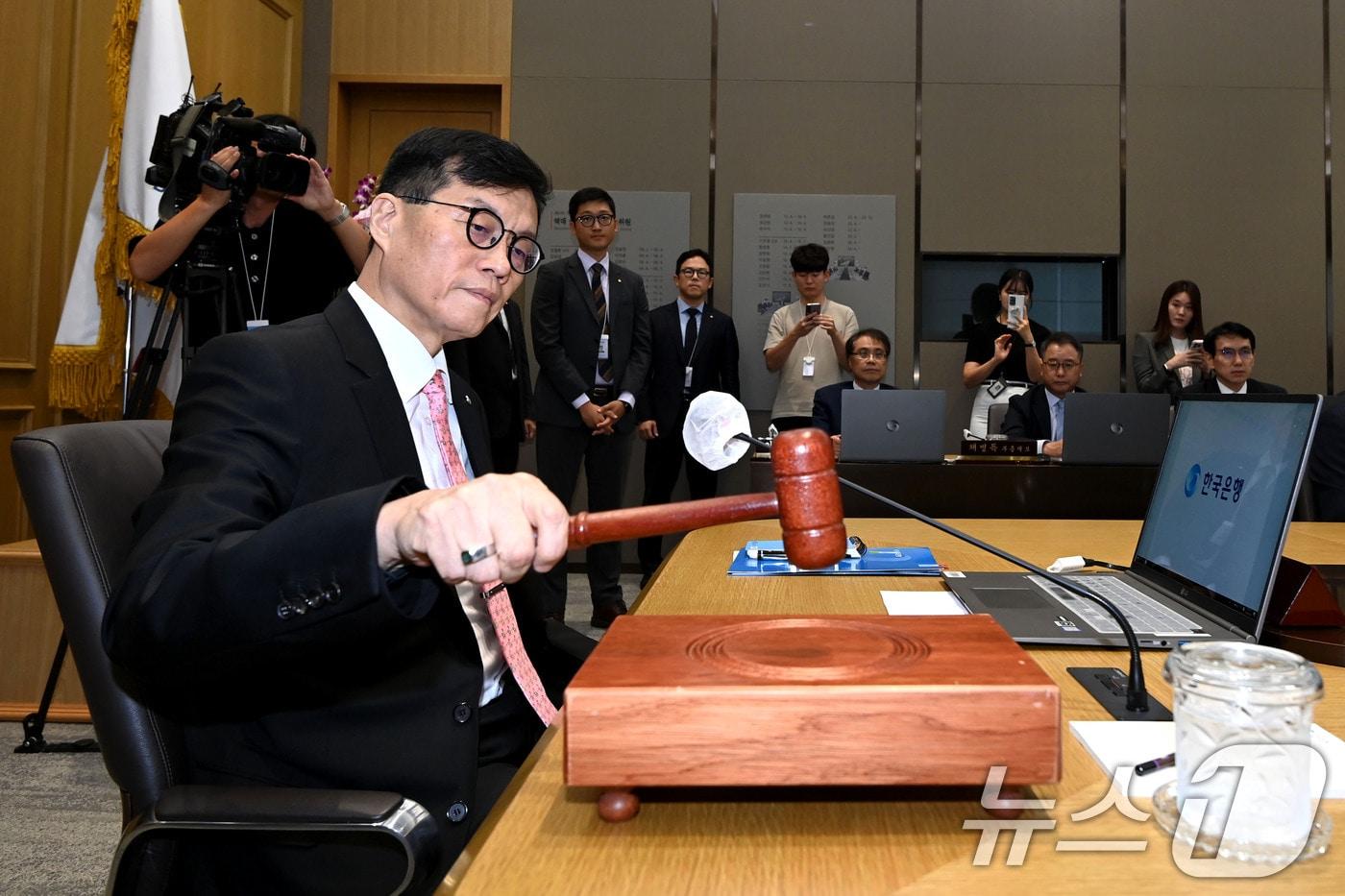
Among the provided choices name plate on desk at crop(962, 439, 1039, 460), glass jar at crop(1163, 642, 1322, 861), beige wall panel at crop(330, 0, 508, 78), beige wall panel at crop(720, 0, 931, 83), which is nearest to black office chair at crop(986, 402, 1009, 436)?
name plate on desk at crop(962, 439, 1039, 460)

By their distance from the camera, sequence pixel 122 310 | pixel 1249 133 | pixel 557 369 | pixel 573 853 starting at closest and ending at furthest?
1. pixel 573 853
2. pixel 122 310
3. pixel 557 369
4. pixel 1249 133

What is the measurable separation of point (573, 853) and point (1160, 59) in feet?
19.5

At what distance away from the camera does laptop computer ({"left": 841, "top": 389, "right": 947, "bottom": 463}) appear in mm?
3076

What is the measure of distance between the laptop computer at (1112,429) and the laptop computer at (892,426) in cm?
39

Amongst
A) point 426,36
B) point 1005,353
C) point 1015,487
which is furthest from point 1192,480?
point 426,36

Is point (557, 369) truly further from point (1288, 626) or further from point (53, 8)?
point (1288, 626)

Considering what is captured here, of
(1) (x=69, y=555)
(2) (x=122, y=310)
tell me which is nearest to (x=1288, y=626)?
(1) (x=69, y=555)

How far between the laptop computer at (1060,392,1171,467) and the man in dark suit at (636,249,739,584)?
7.23 feet

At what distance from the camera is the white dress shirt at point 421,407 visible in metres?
Result: 1.21

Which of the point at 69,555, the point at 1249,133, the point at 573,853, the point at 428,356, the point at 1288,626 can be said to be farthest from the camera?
the point at 1249,133

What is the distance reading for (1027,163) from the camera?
540 cm

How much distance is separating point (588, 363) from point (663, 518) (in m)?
3.78

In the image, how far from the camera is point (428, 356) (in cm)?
127

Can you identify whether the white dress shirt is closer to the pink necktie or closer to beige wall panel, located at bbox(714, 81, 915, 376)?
the pink necktie
